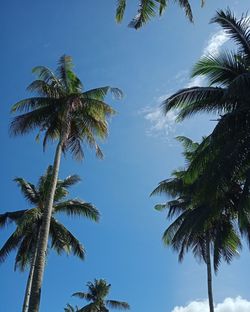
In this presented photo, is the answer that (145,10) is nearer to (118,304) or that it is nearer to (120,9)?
(120,9)

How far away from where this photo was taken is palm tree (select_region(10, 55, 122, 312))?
75.6 ft

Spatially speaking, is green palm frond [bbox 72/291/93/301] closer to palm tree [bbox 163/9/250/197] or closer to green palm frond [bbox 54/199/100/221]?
green palm frond [bbox 54/199/100/221]

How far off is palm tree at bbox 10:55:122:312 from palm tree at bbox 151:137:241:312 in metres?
5.04

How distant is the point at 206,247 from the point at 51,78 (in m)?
13.2

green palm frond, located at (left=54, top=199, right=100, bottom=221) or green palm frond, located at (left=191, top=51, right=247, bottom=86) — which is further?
green palm frond, located at (left=54, top=199, right=100, bottom=221)

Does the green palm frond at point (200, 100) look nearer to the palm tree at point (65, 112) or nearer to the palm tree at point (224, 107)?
the palm tree at point (224, 107)

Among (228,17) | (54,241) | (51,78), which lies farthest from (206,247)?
(228,17)

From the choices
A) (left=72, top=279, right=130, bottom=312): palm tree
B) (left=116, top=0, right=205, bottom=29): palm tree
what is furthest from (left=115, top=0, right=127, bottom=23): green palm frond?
(left=72, top=279, right=130, bottom=312): palm tree

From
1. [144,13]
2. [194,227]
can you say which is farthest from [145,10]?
[194,227]

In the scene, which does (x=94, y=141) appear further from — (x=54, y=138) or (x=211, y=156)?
(x=211, y=156)

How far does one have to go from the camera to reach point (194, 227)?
22984 millimetres

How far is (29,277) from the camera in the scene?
27203 millimetres

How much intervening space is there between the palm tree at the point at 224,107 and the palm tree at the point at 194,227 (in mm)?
4684

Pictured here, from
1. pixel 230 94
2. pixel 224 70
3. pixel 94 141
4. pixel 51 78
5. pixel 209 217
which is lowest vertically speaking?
pixel 209 217
